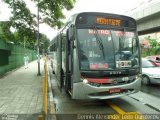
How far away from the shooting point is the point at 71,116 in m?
8.00

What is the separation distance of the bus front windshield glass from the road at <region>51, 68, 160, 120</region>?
4.39 feet

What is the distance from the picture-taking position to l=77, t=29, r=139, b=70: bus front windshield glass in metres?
8.70

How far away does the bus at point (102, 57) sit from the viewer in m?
8.62

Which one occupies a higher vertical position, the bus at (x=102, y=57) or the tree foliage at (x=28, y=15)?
the tree foliage at (x=28, y=15)

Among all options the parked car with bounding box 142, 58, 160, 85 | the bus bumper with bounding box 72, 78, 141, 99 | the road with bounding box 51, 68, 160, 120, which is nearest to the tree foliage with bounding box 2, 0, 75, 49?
the parked car with bounding box 142, 58, 160, 85

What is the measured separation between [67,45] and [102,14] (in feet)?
5.76

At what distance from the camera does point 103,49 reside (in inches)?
346

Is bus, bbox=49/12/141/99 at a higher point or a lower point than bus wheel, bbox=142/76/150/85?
higher

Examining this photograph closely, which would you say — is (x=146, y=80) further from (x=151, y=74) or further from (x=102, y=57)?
(x=102, y=57)

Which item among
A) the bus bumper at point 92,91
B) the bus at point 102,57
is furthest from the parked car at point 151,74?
the bus bumper at point 92,91

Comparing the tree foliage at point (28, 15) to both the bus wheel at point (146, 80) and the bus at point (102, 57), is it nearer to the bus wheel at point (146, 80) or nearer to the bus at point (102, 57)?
the bus wheel at point (146, 80)

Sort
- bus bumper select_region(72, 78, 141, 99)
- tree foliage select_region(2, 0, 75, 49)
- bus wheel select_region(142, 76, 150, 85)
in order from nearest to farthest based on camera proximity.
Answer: bus bumper select_region(72, 78, 141, 99), bus wheel select_region(142, 76, 150, 85), tree foliage select_region(2, 0, 75, 49)

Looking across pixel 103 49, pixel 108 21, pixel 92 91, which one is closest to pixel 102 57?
pixel 103 49

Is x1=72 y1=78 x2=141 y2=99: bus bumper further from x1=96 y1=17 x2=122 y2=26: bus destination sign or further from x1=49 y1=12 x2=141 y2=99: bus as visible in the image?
x1=96 y1=17 x2=122 y2=26: bus destination sign
